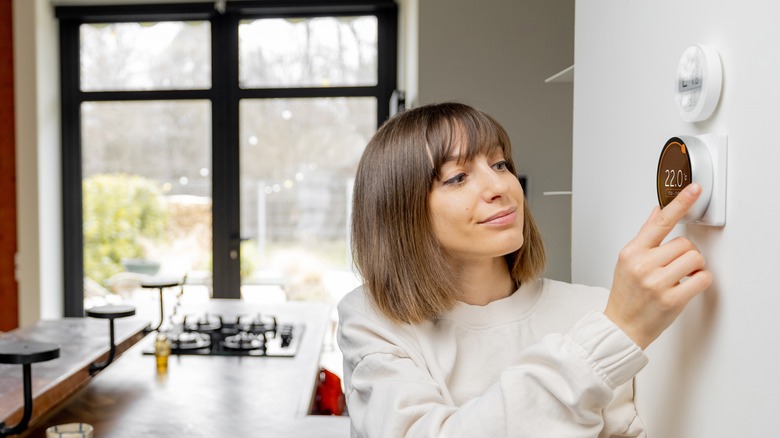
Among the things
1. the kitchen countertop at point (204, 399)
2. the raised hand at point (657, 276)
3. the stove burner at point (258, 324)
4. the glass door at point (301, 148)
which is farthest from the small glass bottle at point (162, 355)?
the glass door at point (301, 148)

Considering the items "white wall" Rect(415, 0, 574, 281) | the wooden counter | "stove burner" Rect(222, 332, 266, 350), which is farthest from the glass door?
the wooden counter

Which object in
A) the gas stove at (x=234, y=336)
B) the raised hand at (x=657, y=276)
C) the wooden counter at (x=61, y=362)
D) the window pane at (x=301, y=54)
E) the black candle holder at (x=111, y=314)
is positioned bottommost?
the gas stove at (x=234, y=336)

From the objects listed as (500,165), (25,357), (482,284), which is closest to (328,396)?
(25,357)

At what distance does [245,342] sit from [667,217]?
221 centimetres

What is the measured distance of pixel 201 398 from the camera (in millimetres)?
2115

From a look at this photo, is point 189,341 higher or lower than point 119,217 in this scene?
lower

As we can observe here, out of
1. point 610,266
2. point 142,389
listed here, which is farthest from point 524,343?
point 142,389

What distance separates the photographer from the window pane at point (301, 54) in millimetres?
4656

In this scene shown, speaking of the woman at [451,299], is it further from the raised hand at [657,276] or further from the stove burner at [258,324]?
the stove burner at [258,324]

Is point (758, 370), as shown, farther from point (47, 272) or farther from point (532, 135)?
point (47, 272)

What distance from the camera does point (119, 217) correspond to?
4.84m

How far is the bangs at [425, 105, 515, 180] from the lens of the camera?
1085 mm

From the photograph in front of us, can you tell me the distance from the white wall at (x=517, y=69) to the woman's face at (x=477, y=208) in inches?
99.9

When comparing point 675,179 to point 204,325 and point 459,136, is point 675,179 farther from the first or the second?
point 204,325
